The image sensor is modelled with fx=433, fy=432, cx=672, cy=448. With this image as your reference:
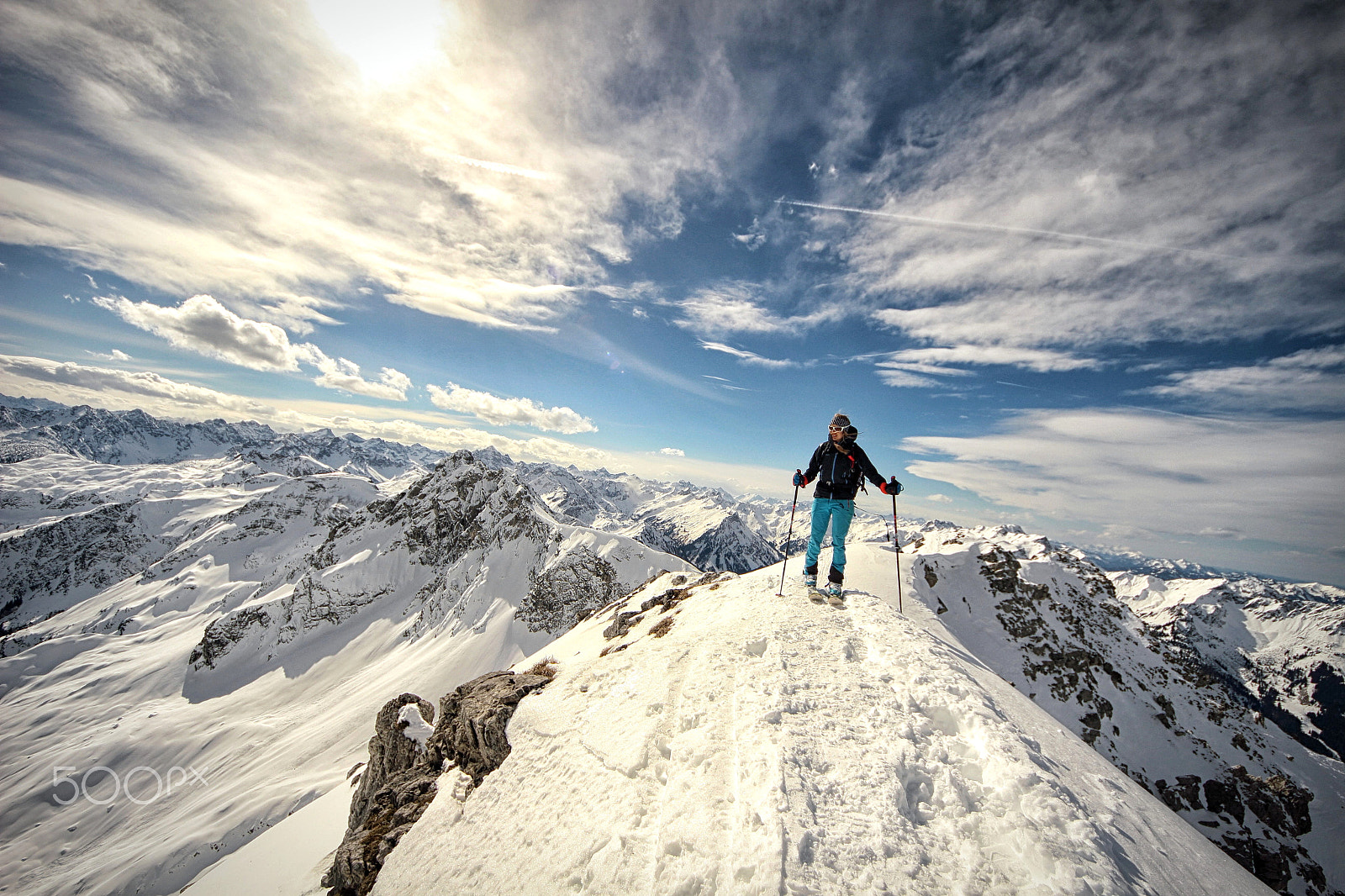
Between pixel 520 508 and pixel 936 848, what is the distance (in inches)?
4658

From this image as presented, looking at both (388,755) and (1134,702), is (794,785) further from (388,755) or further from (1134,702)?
(1134,702)

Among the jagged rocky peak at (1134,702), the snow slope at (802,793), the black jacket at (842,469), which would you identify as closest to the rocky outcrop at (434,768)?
the snow slope at (802,793)

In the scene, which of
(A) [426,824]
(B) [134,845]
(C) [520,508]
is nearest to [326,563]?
(C) [520,508]

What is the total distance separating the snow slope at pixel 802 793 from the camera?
4719 mm

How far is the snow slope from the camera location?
15.5 feet

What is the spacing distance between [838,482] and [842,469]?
1.18 ft

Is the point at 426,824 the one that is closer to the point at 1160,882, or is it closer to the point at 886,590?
the point at 1160,882

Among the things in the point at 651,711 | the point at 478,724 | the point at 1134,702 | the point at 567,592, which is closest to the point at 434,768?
the point at 478,724

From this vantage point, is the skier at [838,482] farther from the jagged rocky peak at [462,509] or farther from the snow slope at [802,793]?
the jagged rocky peak at [462,509]

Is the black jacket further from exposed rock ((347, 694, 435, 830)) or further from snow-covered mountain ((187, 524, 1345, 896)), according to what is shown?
exposed rock ((347, 694, 435, 830))

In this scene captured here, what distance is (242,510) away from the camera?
181 metres

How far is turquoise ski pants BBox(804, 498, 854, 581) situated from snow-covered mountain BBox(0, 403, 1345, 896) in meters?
1.18

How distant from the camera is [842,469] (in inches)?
460

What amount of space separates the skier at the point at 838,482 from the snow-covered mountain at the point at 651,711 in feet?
4.23
